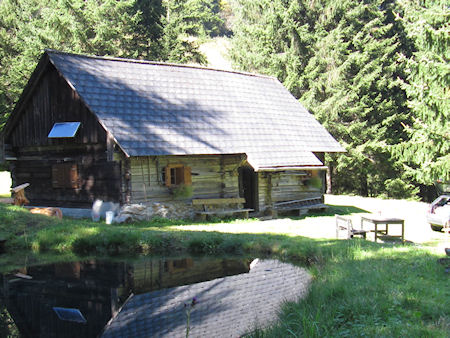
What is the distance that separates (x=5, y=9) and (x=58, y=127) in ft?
77.5

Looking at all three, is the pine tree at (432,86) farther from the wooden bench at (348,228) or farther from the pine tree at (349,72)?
the pine tree at (349,72)

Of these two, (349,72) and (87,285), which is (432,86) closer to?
(349,72)

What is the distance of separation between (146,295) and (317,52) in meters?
25.8

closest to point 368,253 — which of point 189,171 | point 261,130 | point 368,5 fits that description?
point 189,171

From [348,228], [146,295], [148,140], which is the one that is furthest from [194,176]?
[146,295]

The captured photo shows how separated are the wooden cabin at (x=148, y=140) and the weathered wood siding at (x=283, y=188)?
Answer: 45mm

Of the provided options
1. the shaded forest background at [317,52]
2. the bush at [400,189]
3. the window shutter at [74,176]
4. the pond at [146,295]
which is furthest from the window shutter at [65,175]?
the bush at [400,189]

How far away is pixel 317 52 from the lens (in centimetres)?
3116

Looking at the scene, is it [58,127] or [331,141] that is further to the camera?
[331,141]

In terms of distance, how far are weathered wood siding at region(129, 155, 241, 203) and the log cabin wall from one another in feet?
2.44

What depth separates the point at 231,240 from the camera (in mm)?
11703

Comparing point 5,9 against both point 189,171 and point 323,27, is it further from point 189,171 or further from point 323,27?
point 189,171

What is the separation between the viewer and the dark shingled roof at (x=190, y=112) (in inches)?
648

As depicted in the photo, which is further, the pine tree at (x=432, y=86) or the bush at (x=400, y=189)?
the bush at (x=400, y=189)
